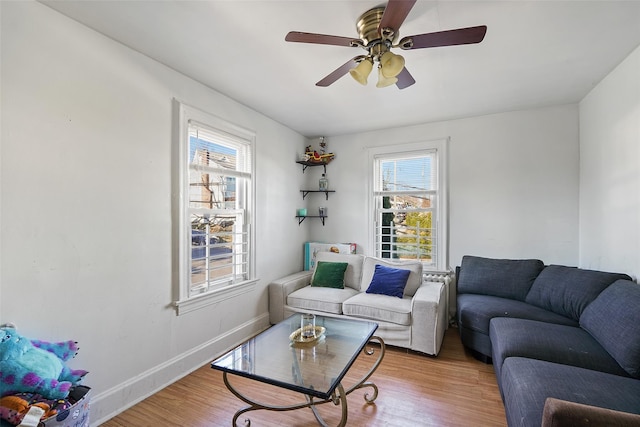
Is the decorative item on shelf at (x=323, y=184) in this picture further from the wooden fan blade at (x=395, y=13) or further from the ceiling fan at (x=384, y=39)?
the wooden fan blade at (x=395, y=13)

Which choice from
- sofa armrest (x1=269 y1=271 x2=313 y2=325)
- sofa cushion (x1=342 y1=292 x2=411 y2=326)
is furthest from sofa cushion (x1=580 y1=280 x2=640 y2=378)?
sofa armrest (x1=269 y1=271 x2=313 y2=325)

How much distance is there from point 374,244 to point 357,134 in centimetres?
158

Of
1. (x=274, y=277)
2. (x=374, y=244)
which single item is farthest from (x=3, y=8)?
(x=374, y=244)

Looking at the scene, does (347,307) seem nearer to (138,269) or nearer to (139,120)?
(138,269)

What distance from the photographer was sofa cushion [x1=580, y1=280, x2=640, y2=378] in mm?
1574

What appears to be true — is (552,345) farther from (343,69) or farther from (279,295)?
(279,295)

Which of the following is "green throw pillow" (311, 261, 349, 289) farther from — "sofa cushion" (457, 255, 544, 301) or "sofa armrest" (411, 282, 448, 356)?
"sofa cushion" (457, 255, 544, 301)

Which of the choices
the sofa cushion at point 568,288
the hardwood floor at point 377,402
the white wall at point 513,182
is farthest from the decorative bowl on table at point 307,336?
the white wall at point 513,182

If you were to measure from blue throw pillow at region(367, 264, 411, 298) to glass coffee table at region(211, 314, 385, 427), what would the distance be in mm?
935

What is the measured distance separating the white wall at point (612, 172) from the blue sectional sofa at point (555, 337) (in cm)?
34

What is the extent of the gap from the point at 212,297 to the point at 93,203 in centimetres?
128

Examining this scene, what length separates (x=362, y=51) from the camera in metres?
2.09

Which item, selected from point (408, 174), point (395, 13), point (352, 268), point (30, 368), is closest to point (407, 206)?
point (408, 174)

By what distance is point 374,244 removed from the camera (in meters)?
3.96
